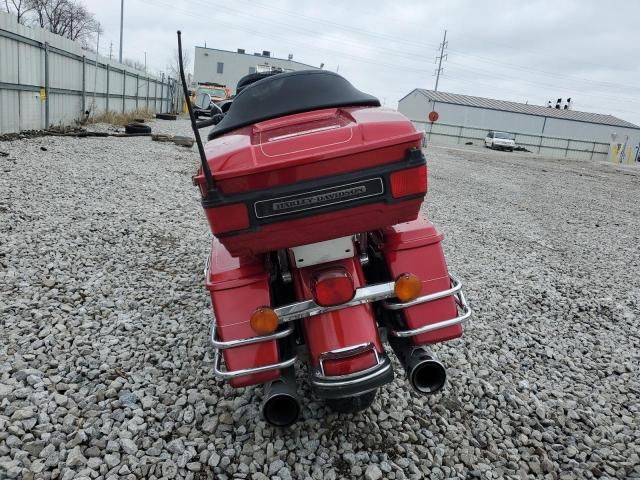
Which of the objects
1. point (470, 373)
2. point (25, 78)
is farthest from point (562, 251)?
point (25, 78)

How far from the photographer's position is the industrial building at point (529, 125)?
3422 centimetres

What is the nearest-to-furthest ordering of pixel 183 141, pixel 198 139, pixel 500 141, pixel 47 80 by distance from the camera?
1. pixel 198 139
2. pixel 47 80
3. pixel 183 141
4. pixel 500 141

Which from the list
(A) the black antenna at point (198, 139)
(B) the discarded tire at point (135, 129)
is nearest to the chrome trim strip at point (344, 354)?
(A) the black antenna at point (198, 139)

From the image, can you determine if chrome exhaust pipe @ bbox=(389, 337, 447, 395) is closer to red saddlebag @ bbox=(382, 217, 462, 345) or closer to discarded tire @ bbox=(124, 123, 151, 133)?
red saddlebag @ bbox=(382, 217, 462, 345)

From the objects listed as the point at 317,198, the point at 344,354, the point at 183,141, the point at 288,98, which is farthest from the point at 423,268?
the point at 183,141

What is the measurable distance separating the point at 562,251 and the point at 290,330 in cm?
534

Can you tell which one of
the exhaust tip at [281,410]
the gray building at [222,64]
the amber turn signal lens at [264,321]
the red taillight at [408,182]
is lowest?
the exhaust tip at [281,410]

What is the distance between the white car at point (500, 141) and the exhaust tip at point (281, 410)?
3221 centimetres

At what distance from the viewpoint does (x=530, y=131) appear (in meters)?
43.5

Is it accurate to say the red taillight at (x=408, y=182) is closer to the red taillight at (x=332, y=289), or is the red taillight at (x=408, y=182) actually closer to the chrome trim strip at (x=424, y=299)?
the red taillight at (x=332, y=289)

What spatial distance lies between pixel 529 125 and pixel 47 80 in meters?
43.3

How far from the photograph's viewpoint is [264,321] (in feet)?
5.87

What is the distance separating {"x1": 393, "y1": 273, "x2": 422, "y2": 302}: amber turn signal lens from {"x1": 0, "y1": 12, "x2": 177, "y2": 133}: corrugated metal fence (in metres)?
10.6

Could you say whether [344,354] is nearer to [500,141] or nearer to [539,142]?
[500,141]
